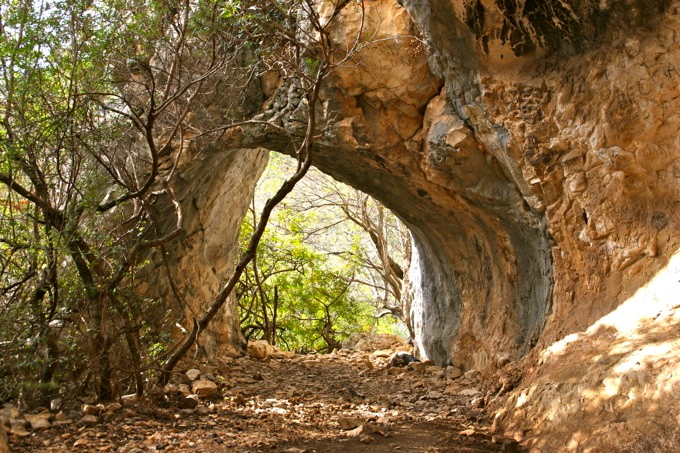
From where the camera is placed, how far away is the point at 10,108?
5.17 meters

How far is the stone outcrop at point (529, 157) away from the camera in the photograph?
4230mm

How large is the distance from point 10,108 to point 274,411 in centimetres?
333

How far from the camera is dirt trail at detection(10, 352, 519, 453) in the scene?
159 inches

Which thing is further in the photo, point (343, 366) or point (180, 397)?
point (343, 366)

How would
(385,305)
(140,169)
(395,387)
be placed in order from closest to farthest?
(395,387) < (140,169) < (385,305)

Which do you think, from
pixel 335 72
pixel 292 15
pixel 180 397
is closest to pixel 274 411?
pixel 180 397

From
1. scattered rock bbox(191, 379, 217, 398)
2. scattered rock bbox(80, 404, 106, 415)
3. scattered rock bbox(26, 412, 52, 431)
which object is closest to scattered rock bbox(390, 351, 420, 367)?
scattered rock bbox(191, 379, 217, 398)

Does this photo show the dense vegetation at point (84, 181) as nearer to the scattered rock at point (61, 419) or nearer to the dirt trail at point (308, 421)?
the scattered rock at point (61, 419)

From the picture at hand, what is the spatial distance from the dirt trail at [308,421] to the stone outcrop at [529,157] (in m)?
0.47

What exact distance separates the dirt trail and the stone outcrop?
0.47 metres

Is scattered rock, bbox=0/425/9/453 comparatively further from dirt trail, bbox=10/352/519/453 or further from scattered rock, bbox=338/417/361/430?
scattered rock, bbox=338/417/361/430

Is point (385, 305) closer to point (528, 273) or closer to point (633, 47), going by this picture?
point (528, 273)

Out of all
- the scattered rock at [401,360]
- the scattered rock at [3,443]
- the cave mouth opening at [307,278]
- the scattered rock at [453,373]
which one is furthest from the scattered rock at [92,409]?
the cave mouth opening at [307,278]

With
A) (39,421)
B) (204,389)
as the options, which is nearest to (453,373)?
(204,389)
